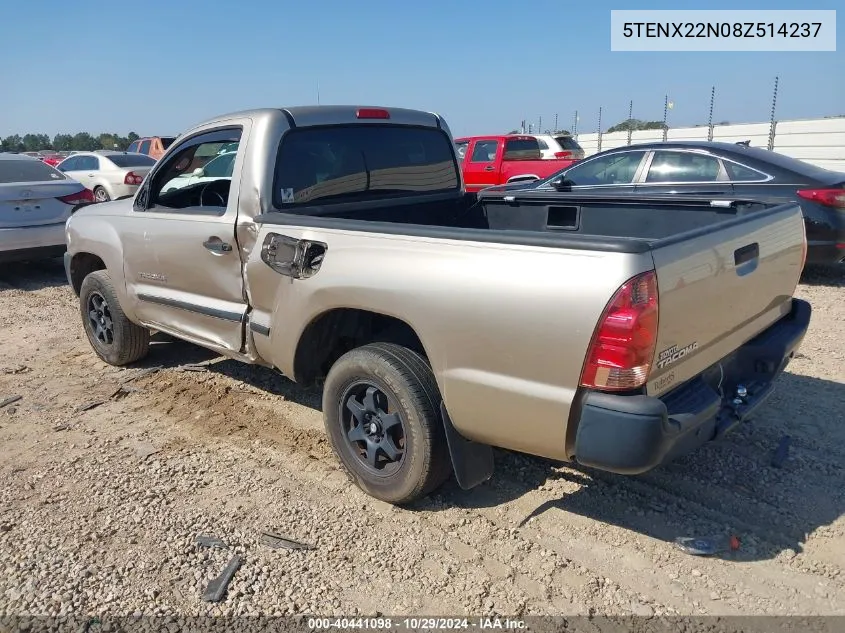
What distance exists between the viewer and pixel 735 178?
7086mm

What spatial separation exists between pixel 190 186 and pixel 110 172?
11484 mm

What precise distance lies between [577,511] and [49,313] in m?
6.37

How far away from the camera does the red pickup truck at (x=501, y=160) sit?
12953 millimetres

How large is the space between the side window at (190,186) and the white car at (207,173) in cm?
2

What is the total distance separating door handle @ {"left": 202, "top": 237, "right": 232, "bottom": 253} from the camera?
384 cm

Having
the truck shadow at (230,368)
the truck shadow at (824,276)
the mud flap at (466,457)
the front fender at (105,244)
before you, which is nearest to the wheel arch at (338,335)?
the mud flap at (466,457)

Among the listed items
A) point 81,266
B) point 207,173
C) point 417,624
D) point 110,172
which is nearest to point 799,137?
point 207,173

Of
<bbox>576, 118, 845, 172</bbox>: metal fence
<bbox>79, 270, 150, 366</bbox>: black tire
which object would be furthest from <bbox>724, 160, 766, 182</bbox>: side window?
<bbox>576, 118, 845, 172</bbox>: metal fence

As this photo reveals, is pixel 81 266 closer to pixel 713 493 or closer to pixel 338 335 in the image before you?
pixel 338 335

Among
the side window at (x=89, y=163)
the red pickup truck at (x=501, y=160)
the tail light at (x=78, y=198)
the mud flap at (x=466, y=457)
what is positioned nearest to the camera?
the mud flap at (x=466, y=457)

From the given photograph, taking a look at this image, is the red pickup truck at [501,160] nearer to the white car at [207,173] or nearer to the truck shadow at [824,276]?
the truck shadow at [824,276]

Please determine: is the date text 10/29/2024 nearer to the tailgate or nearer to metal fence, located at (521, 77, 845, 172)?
the tailgate

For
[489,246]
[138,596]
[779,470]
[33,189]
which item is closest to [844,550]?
[779,470]

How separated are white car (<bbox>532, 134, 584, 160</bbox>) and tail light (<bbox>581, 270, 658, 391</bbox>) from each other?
12.3 m
